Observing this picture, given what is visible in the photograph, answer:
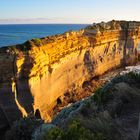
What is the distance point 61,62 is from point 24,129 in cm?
1181

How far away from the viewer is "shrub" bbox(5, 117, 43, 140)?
55.4ft

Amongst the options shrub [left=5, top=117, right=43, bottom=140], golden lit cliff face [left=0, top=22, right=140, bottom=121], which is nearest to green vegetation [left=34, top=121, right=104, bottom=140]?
shrub [left=5, top=117, right=43, bottom=140]

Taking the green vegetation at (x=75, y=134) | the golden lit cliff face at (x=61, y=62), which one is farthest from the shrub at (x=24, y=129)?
the green vegetation at (x=75, y=134)

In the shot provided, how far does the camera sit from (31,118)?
18406 mm

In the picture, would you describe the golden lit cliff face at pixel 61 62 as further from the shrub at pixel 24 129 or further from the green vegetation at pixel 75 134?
the green vegetation at pixel 75 134

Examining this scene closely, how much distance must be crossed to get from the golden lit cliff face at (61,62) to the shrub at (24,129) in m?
4.53

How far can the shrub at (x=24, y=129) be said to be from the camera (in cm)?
1688

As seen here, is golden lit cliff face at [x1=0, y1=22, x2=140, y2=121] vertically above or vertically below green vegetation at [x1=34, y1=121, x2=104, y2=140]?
below

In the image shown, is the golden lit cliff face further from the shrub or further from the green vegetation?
the green vegetation

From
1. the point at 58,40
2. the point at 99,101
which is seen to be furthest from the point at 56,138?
the point at 58,40

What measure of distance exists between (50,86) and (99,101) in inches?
519

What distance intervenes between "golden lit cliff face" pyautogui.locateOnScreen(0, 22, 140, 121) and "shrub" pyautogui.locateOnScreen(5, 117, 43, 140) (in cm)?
453

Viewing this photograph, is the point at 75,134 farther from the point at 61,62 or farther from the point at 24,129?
the point at 61,62

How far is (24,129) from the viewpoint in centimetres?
1728
